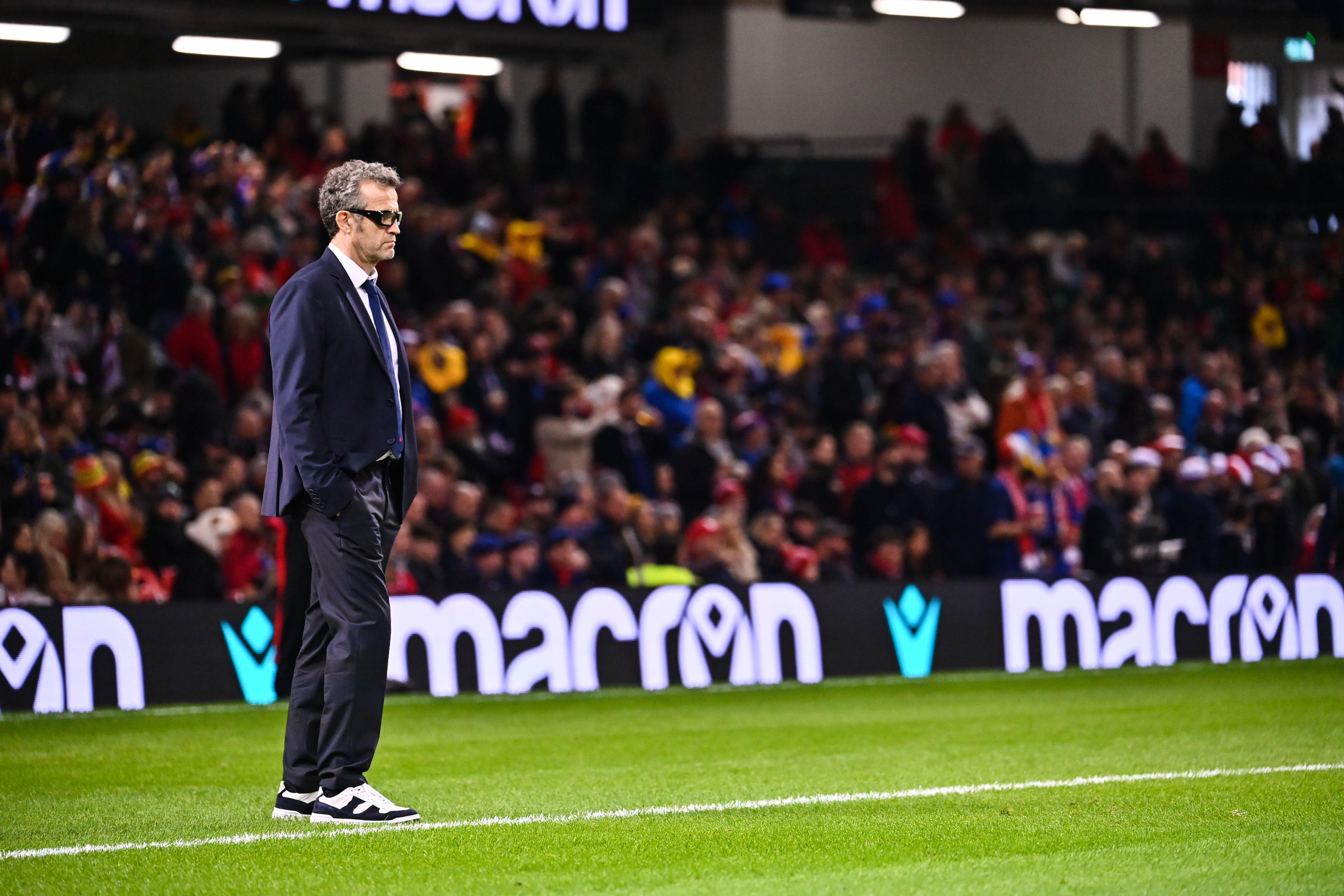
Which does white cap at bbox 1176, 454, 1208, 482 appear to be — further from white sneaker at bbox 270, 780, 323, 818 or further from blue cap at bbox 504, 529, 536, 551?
white sneaker at bbox 270, 780, 323, 818

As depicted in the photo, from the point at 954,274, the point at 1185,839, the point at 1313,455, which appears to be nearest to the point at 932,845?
the point at 1185,839

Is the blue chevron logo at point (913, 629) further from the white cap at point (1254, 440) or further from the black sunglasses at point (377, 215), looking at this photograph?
the black sunglasses at point (377, 215)

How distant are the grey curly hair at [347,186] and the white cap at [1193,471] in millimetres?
11651

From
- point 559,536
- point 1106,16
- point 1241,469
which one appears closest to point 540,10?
point 559,536

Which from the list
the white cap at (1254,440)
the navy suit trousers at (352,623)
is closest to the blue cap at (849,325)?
the white cap at (1254,440)

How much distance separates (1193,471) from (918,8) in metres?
4.78

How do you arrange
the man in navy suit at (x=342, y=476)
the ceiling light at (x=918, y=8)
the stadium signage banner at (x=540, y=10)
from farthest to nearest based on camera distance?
1. the ceiling light at (x=918, y=8)
2. the stadium signage banner at (x=540, y=10)
3. the man in navy suit at (x=342, y=476)

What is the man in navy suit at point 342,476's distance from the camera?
640 centimetres

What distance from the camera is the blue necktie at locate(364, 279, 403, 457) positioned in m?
6.56

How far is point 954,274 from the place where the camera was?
850 inches

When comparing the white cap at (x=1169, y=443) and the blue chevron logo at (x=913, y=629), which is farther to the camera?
the white cap at (x=1169, y=443)

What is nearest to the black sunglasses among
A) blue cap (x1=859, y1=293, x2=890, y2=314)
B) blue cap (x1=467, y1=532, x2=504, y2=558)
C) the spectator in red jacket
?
blue cap (x1=467, y1=532, x2=504, y2=558)

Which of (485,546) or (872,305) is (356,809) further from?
(872,305)

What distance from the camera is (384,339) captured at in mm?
6652
